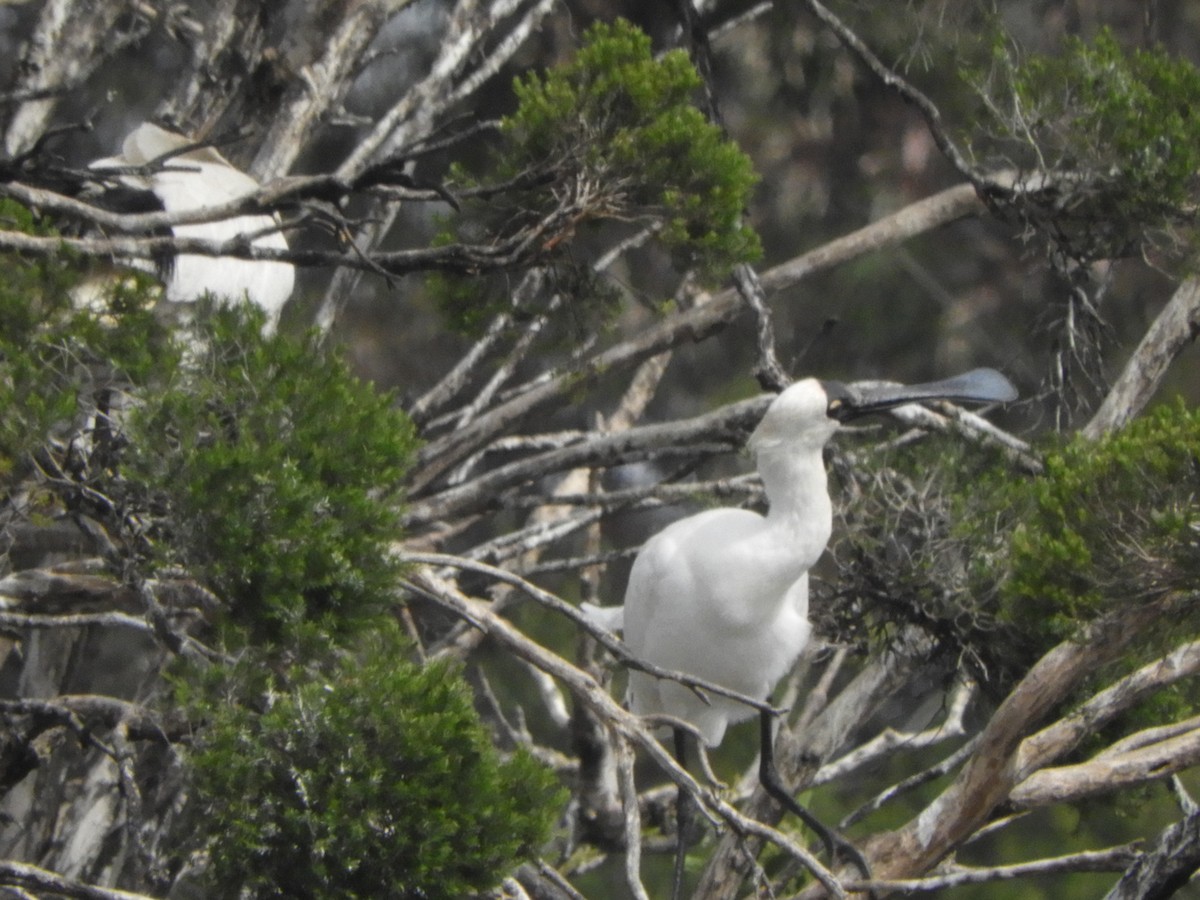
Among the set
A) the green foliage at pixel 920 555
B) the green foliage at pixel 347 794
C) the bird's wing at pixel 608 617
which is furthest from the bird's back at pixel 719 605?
the green foliage at pixel 347 794

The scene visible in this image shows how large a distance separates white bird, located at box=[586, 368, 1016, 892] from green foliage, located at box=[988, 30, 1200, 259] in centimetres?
42

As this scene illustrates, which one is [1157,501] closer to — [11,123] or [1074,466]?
[1074,466]

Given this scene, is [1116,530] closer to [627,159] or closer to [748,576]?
[627,159]

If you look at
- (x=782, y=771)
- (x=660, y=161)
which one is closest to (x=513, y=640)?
(x=660, y=161)

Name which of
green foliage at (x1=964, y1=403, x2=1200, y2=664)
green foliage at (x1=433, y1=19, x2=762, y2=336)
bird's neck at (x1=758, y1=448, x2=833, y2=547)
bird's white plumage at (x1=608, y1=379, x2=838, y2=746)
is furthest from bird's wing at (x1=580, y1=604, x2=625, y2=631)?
green foliage at (x1=964, y1=403, x2=1200, y2=664)

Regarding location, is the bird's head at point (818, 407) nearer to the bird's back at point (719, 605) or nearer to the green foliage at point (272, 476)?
the bird's back at point (719, 605)

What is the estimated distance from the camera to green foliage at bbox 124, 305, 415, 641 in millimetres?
2574

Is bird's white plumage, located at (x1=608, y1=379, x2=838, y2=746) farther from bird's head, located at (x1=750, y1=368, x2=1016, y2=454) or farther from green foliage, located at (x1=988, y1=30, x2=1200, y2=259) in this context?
green foliage, located at (x1=988, y1=30, x2=1200, y2=259)

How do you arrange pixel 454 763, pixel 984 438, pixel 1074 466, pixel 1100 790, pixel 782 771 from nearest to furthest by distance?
1. pixel 454 763
2. pixel 1074 466
3. pixel 1100 790
4. pixel 984 438
5. pixel 782 771

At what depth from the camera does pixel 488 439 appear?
4496mm

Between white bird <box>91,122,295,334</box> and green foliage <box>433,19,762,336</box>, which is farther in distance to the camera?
white bird <box>91,122,295,334</box>

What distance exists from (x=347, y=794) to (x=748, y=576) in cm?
166

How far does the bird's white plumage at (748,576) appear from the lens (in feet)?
12.6

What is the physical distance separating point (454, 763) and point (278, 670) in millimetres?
328
